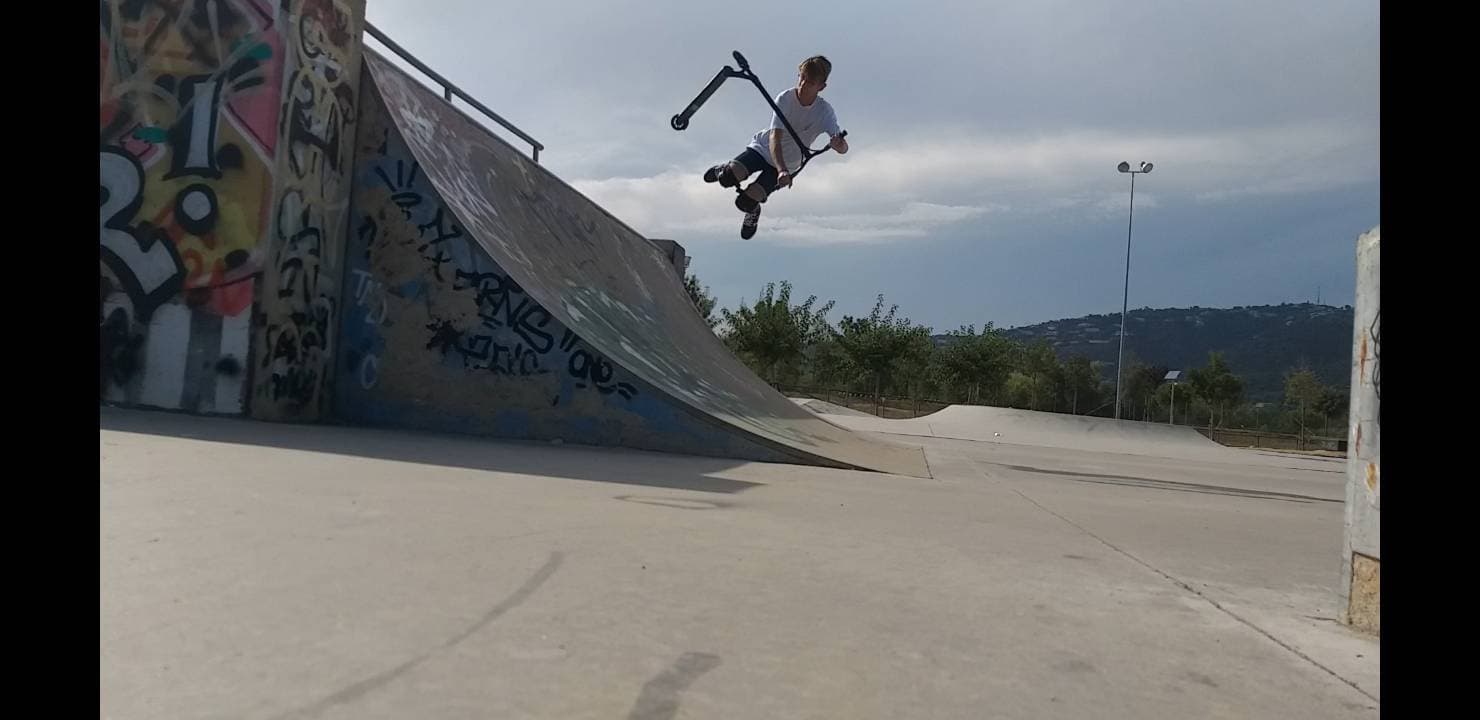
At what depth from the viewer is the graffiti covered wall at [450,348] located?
8.34 m

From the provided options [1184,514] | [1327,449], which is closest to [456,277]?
[1184,514]

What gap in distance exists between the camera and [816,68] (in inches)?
211

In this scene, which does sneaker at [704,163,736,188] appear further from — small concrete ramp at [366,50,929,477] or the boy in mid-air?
small concrete ramp at [366,50,929,477]

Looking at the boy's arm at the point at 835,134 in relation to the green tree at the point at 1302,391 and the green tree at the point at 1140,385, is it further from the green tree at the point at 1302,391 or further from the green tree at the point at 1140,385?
the green tree at the point at 1140,385

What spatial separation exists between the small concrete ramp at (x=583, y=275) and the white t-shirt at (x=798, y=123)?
2.98 meters

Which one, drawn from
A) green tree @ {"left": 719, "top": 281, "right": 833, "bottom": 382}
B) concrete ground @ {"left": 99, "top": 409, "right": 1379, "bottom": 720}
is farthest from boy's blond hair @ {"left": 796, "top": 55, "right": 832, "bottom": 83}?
green tree @ {"left": 719, "top": 281, "right": 833, "bottom": 382}

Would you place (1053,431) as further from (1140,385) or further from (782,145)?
(1140,385)

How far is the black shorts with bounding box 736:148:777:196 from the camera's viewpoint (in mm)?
6266

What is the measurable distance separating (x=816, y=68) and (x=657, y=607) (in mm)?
3860

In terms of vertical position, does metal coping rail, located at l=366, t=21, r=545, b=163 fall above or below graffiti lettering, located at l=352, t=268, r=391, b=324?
above

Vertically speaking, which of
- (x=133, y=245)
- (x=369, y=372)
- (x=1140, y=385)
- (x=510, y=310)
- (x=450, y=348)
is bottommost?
(x=369, y=372)

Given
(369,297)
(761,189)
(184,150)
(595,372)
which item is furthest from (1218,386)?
(184,150)

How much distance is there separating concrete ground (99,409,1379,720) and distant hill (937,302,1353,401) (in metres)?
88.5

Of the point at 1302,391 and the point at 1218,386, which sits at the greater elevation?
the point at 1218,386
